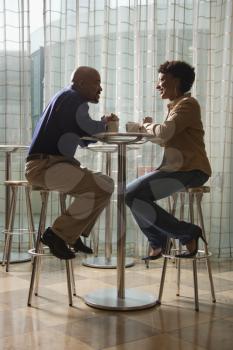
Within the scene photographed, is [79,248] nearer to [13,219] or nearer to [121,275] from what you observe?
[121,275]

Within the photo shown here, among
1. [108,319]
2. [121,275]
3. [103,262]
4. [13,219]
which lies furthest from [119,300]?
[13,219]

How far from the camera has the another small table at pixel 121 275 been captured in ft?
7.80

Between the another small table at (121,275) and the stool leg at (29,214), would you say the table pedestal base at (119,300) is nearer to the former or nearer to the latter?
the another small table at (121,275)

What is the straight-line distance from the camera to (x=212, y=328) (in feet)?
6.94

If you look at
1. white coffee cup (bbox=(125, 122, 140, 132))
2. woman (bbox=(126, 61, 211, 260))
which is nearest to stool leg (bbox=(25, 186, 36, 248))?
woman (bbox=(126, 61, 211, 260))

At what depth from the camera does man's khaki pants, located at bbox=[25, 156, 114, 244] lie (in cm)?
234

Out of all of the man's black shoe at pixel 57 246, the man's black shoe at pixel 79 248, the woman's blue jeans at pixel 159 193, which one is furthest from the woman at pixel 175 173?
the man's black shoe at pixel 57 246

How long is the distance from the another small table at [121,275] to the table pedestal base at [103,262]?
786mm

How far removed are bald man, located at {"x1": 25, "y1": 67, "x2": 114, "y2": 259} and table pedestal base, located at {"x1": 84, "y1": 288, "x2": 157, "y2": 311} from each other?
0.30 m

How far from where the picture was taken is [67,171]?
2.37m

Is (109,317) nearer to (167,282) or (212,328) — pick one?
(212,328)

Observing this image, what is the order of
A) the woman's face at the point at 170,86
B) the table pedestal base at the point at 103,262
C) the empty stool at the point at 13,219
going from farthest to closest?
the table pedestal base at the point at 103,262 < the empty stool at the point at 13,219 < the woman's face at the point at 170,86

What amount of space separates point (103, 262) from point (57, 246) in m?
1.28

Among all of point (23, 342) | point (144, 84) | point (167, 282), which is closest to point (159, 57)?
point (144, 84)
